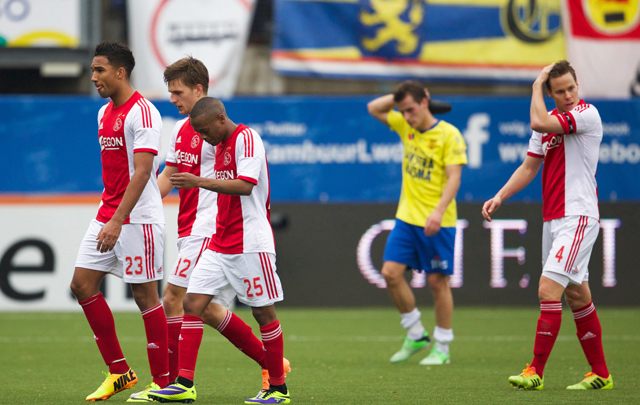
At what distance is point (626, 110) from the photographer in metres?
12.6

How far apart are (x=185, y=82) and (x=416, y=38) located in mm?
9031

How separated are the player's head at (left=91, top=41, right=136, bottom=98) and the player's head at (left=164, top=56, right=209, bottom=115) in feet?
0.84

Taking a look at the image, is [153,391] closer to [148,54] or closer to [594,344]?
[594,344]

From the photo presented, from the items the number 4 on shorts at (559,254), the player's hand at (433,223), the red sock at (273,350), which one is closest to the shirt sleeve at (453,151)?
the player's hand at (433,223)

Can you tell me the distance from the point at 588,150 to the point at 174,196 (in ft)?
22.4

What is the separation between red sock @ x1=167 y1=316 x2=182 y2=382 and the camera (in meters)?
5.14

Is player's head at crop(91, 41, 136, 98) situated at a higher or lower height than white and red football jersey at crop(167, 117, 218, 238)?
higher

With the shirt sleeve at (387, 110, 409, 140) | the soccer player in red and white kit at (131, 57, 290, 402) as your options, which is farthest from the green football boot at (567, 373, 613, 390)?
the shirt sleeve at (387, 110, 409, 140)

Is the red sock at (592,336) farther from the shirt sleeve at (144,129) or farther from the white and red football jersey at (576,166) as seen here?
the shirt sleeve at (144,129)

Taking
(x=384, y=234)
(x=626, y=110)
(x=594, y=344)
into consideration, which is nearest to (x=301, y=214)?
(x=384, y=234)

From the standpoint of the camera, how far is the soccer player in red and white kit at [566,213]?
5.12 metres

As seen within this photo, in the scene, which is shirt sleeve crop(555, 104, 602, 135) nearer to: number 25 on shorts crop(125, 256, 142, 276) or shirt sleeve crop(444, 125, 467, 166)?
shirt sleeve crop(444, 125, 467, 166)

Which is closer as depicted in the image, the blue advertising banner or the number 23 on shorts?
the number 23 on shorts

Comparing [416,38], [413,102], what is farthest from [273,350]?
[416,38]
